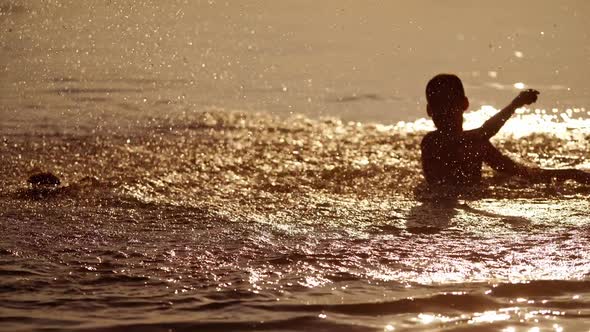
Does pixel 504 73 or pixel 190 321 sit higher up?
pixel 504 73

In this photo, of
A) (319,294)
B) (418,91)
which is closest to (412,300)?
(319,294)

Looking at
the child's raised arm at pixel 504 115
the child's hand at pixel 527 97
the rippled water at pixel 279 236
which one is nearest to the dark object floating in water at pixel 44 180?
the rippled water at pixel 279 236

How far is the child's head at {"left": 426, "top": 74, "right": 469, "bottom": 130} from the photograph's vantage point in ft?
25.0

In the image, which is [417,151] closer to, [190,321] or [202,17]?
[190,321]

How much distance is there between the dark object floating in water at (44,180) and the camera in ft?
24.1

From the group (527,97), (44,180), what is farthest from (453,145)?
(44,180)

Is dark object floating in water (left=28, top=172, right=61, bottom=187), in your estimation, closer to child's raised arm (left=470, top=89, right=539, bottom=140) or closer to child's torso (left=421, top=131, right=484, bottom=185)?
child's torso (left=421, top=131, right=484, bottom=185)

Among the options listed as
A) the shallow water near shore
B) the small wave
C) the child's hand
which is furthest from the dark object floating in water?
the small wave

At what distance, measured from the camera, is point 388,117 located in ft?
33.9

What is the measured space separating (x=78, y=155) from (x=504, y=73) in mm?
5472

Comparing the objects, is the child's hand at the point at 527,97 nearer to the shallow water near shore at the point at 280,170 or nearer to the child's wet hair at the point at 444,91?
the child's wet hair at the point at 444,91

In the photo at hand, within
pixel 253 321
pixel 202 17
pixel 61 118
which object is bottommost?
pixel 253 321

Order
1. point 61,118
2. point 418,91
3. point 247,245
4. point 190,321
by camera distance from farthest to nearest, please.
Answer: point 418,91 → point 61,118 → point 247,245 → point 190,321

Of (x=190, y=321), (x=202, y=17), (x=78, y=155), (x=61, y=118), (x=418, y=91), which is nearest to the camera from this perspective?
(x=190, y=321)
